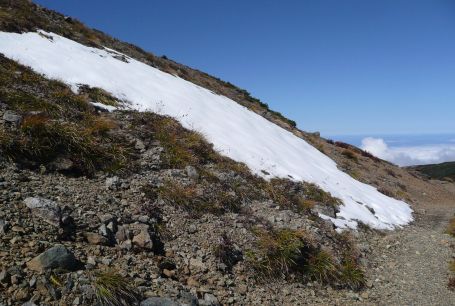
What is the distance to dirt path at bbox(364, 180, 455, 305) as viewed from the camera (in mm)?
8172

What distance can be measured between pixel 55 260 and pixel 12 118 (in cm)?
446

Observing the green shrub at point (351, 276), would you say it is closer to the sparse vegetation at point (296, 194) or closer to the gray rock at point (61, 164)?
the sparse vegetation at point (296, 194)

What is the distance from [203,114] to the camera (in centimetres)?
1608

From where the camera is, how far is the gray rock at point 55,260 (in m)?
4.87

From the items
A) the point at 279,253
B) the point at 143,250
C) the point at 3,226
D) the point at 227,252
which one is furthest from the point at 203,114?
the point at 3,226

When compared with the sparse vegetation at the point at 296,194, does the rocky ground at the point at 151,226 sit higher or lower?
lower

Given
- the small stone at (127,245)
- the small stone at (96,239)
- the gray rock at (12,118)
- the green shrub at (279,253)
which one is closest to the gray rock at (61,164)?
the gray rock at (12,118)

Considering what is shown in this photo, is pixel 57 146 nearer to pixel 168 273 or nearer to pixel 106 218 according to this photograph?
pixel 106 218

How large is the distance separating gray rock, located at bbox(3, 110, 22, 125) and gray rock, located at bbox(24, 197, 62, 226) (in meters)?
Result: 2.78

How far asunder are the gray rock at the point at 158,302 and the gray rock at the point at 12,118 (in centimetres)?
528

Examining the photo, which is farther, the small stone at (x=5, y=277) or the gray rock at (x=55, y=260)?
the gray rock at (x=55, y=260)

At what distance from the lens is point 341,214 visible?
42.2 ft

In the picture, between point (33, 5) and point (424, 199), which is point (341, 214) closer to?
point (424, 199)

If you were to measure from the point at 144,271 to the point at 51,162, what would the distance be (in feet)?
11.2
